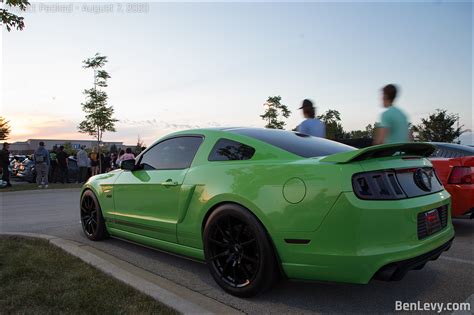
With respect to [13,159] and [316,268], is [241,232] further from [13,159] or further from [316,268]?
[13,159]

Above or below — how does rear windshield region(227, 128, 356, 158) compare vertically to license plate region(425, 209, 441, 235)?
above

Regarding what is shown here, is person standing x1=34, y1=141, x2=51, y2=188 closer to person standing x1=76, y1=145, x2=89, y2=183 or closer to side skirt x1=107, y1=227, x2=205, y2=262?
person standing x1=76, y1=145, x2=89, y2=183

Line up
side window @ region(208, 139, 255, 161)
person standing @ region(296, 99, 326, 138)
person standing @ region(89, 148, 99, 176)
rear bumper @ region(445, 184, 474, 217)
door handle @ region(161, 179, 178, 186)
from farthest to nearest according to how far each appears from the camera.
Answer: person standing @ region(89, 148, 99, 176) → person standing @ region(296, 99, 326, 138) → rear bumper @ region(445, 184, 474, 217) → door handle @ region(161, 179, 178, 186) → side window @ region(208, 139, 255, 161)

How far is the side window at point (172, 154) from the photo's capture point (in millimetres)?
4023

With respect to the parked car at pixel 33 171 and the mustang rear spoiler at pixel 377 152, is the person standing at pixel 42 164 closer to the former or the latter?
the parked car at pixel 33 171

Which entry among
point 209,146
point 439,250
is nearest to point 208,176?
point 209,146

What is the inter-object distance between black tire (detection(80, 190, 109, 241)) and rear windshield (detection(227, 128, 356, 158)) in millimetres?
2412

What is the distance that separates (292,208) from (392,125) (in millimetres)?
2740

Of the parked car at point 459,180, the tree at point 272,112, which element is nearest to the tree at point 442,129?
the tree at point 272,112

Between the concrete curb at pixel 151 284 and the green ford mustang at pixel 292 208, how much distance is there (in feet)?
0.95

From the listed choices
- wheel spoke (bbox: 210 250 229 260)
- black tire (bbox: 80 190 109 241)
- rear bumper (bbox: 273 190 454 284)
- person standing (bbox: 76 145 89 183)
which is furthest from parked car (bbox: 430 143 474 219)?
person standing (bbox: 76 145 89 183)

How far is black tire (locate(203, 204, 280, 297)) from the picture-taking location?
307 centimetres

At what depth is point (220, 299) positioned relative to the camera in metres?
3.30

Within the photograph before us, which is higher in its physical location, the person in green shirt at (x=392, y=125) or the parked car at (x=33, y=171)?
the person in green shirt at (x=392, y=125)
